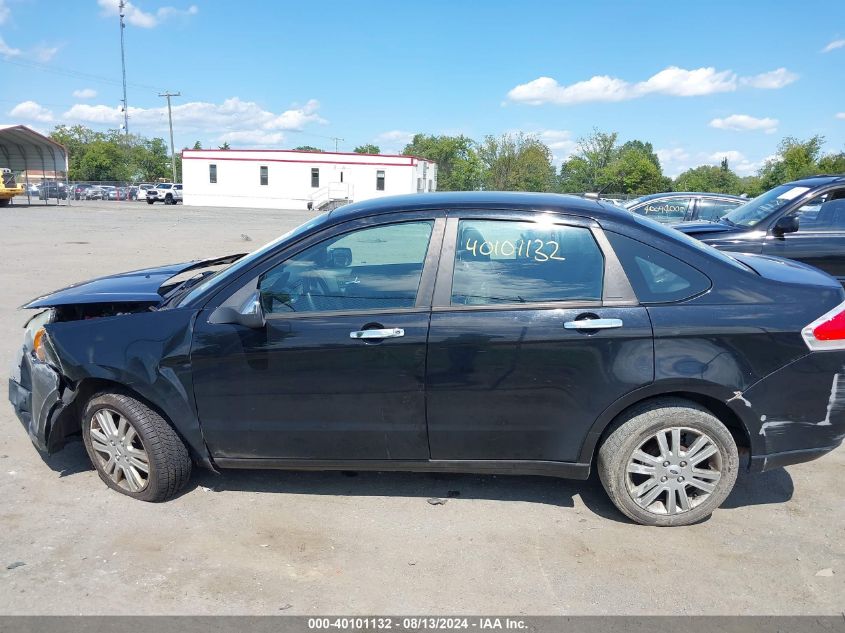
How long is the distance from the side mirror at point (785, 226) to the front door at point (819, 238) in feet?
0.16

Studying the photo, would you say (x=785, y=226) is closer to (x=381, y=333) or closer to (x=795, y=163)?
(x=381, y=333)

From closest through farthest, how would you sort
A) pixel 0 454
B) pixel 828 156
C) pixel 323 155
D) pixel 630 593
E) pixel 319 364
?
pixel 630 593, pixel 319 364, pixel 0 454, pixel 828 156, pixel 323 155

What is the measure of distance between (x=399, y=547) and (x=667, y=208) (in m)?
11.3

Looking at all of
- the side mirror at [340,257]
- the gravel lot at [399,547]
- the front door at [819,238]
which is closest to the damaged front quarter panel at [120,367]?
the gravel lot at [399,547]

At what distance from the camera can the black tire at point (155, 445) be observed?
12.4 ft

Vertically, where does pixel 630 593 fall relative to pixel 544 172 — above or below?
below

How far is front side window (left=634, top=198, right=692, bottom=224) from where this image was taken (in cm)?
1289

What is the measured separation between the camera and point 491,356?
11.4ft

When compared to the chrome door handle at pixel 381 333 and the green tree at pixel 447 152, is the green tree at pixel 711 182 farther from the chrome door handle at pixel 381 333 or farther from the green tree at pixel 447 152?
the chrome door handle at pixel 381 333

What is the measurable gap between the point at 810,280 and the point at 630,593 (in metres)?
2.01

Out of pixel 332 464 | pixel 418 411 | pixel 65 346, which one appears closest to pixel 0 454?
pixel 65 346

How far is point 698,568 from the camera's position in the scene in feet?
10.8

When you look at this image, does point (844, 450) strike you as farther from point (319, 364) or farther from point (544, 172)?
point (544, 172)

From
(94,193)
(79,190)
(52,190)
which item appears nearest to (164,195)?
(94,193)
